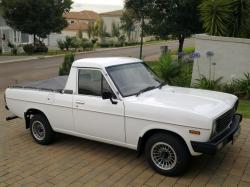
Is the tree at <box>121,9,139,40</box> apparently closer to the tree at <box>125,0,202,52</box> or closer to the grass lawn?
the tree at <box>125,0,202,52</box>

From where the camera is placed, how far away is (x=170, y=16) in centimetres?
1723

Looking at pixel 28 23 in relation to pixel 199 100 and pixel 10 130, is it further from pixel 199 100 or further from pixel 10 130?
pixel 199 100

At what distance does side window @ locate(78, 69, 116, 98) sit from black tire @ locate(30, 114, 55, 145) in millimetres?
1100

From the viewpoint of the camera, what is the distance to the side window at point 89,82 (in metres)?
5.83

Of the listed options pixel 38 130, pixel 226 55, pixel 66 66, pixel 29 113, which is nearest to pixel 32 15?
pixel 66 66

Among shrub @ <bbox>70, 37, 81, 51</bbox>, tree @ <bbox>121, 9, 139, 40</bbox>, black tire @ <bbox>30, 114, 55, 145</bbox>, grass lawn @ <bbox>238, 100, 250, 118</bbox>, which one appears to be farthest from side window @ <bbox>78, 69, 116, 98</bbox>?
shrub @ <bbox>70, 37, 81, 51</bbox>

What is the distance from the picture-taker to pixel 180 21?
1722 cm

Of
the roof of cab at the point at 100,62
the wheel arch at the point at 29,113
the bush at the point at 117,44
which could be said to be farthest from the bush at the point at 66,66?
the bush at the point at 117,44

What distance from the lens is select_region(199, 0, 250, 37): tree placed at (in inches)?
437

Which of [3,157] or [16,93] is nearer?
[3,157]

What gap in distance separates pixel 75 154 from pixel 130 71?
1.76 meters

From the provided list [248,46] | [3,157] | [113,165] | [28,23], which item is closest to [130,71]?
[113,165]

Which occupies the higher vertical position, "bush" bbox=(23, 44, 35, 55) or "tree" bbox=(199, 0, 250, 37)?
"tree" bbox=(199, 0, 250, 37)

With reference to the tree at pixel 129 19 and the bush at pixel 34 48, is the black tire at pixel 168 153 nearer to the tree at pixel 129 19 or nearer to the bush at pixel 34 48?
the tree at pixel 129 19
